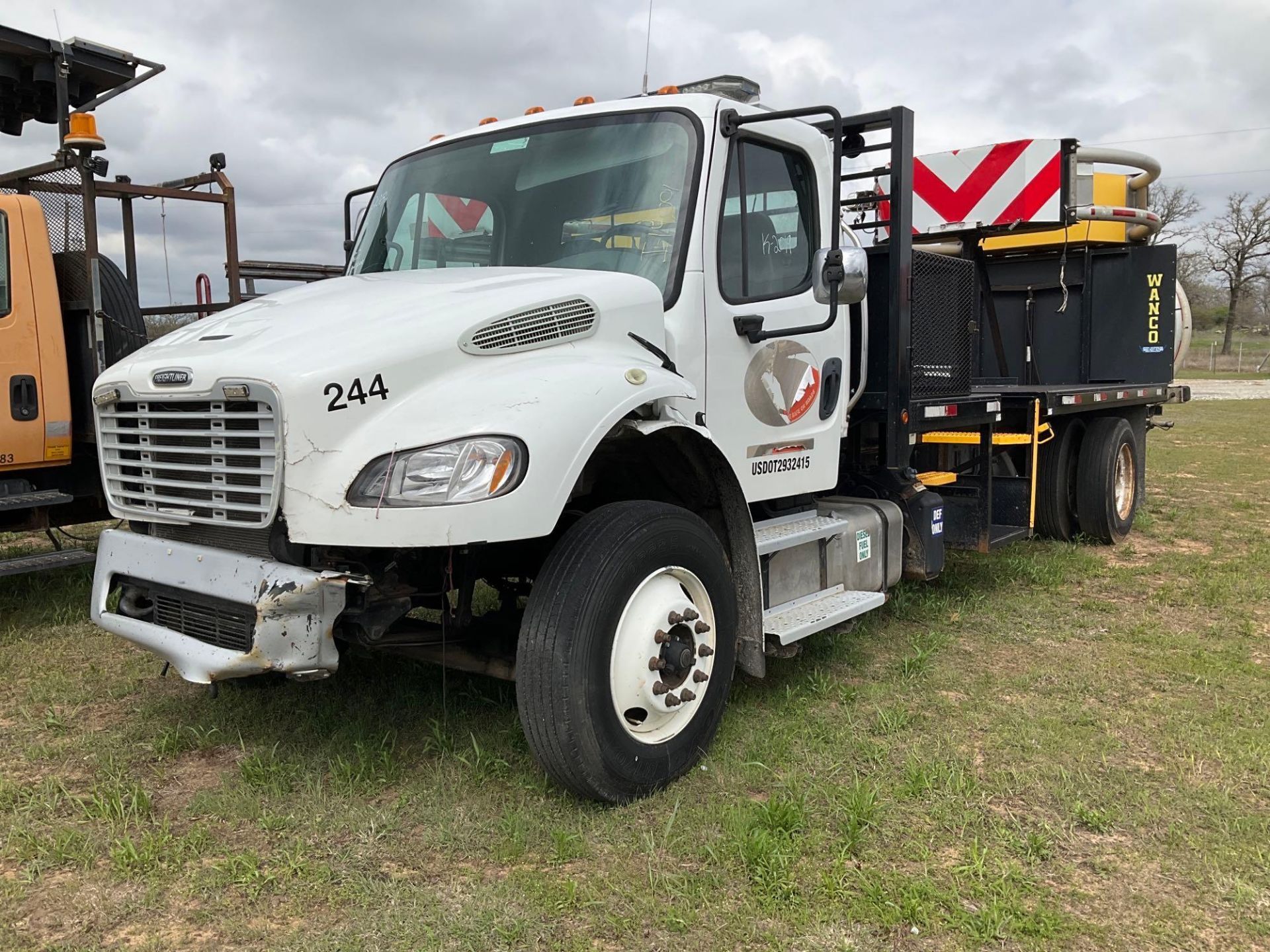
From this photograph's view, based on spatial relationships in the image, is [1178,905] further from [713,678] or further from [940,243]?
[940,243]

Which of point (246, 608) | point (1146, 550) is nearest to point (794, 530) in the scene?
point (246, 608)

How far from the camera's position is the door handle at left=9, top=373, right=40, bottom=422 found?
233 inches

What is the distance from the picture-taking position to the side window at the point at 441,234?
14.4 ft

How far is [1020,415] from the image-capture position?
6934mm

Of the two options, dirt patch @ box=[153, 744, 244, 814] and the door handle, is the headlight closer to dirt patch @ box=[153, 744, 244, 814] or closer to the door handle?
dirt patch @ box=[153, 744, 244, 814]

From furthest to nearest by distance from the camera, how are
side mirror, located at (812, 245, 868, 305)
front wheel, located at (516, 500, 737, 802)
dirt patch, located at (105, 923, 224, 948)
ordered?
side mirror, located at (812, 245, 868, 305)
front wheel, located at (516, 500, 737, 802)
dirt patch, located at (105, 923, 224, 948)

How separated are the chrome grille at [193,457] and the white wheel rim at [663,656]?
1.22 m

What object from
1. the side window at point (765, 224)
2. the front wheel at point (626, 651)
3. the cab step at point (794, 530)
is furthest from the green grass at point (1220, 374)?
the front wheel at point (626, 651)

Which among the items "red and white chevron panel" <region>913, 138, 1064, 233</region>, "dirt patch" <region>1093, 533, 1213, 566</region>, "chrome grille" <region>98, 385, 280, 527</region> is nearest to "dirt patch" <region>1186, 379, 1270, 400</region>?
"dirt patch" <region>1093, 533, 1213, 566</region>

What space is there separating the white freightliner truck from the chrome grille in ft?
0.04

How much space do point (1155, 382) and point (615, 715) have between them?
7.21m

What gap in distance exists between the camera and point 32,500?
19.5 ft

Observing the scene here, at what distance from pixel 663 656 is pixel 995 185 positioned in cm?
467

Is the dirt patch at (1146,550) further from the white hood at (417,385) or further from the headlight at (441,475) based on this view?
the headlight at (441,475)
